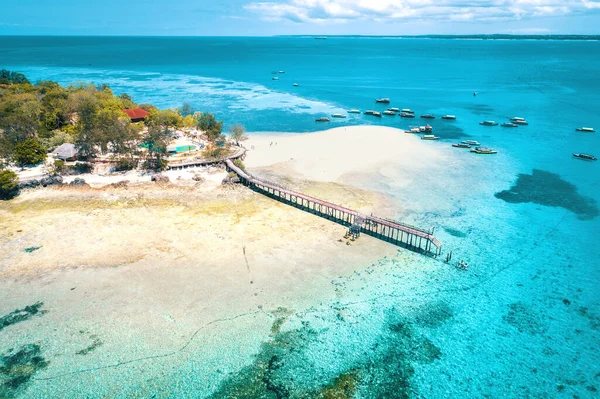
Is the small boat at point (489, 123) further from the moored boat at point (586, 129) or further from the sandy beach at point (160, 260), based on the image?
the sandy beach at point (160, 260)

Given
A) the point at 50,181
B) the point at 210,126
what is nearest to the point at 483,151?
the point at 210,126

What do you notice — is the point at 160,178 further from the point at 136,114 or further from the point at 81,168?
the point at 136,114

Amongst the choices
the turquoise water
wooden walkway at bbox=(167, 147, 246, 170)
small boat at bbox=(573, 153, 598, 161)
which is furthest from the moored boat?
wooden walkway at bbox=(167, 147, 246, 170)

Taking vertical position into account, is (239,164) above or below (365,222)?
above

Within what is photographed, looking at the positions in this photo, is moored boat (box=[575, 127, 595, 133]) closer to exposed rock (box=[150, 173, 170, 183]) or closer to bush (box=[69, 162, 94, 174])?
exposed rock (box=[150, 173, 170, 183])

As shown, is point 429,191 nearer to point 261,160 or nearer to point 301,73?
point 261,160

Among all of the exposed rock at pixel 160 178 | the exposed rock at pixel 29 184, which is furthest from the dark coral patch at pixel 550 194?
the exposed rock at pixel 29 184
